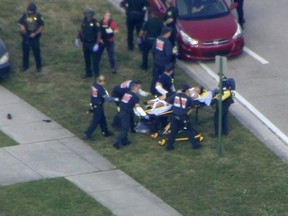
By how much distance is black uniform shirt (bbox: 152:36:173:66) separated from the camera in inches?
907

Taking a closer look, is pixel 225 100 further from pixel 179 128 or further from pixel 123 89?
pixel 123 89

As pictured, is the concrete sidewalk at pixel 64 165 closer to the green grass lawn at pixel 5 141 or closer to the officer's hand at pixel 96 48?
the green grass lawn at pixel 5 141

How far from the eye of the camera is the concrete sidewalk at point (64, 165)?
60.4ft

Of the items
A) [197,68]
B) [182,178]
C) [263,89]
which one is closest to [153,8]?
[197,68]

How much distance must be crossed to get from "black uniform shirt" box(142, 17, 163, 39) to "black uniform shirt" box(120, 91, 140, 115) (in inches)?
159

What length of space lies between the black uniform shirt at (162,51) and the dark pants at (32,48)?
303 cm

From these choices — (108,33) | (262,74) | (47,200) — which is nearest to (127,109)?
(47,200)

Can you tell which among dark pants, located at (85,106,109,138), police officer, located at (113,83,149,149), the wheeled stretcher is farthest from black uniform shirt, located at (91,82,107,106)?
the wheeled stretcher

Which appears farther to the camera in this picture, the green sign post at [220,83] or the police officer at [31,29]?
the police officer at [31,29]

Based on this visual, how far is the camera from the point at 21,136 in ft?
70.1

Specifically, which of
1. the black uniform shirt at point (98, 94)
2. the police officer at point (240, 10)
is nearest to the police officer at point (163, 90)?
the black uniform shirt at point (98, 94)

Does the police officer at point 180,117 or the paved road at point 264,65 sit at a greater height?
the police officer at point 180,117

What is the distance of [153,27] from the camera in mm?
24391

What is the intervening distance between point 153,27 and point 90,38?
1.52 meters
